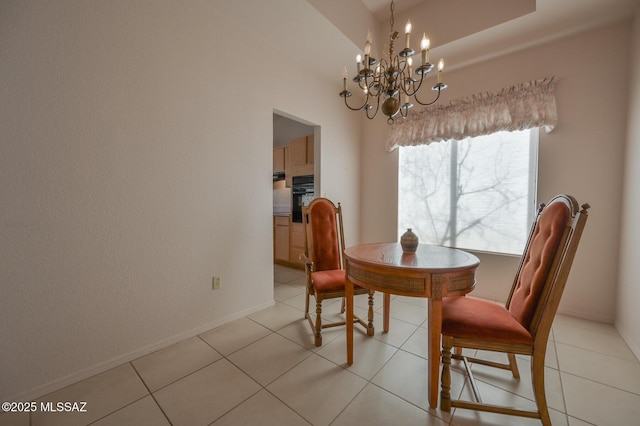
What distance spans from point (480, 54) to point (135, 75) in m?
3.28

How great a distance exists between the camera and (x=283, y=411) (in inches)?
50.1

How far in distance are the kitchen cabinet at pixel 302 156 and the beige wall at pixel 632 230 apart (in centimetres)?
322

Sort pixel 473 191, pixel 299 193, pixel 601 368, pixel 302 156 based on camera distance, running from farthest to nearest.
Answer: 1. pixel 299 193
2. pixel 302 156
3. pixel 473 191
4. pixel 601 368

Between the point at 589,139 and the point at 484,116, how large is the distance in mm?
905

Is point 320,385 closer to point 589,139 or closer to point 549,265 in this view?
point 549,265

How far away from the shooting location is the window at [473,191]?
8.60 ft

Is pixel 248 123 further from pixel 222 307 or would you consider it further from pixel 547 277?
pixel 547 277

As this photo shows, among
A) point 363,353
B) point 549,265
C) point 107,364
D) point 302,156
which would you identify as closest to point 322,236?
point 363,353

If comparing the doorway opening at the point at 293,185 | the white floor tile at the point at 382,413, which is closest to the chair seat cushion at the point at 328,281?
the white floor tile at the point at 382,413

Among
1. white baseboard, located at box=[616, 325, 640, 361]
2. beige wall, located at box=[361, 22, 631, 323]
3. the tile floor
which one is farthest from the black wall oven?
white baseboard, located at box=[616, 325, 640, 361]

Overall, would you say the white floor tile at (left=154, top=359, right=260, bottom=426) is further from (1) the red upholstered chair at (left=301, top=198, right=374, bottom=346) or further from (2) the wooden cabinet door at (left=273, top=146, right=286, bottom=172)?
(2) the wooden cabinet door at (left=273, top=146, right=286, bottom=172)

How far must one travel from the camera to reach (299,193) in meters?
3.96

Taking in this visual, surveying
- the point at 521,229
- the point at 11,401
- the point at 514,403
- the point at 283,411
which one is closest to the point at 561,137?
the point at 521,229

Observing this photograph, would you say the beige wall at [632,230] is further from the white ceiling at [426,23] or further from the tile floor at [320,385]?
the white ceiling at [426,23]
